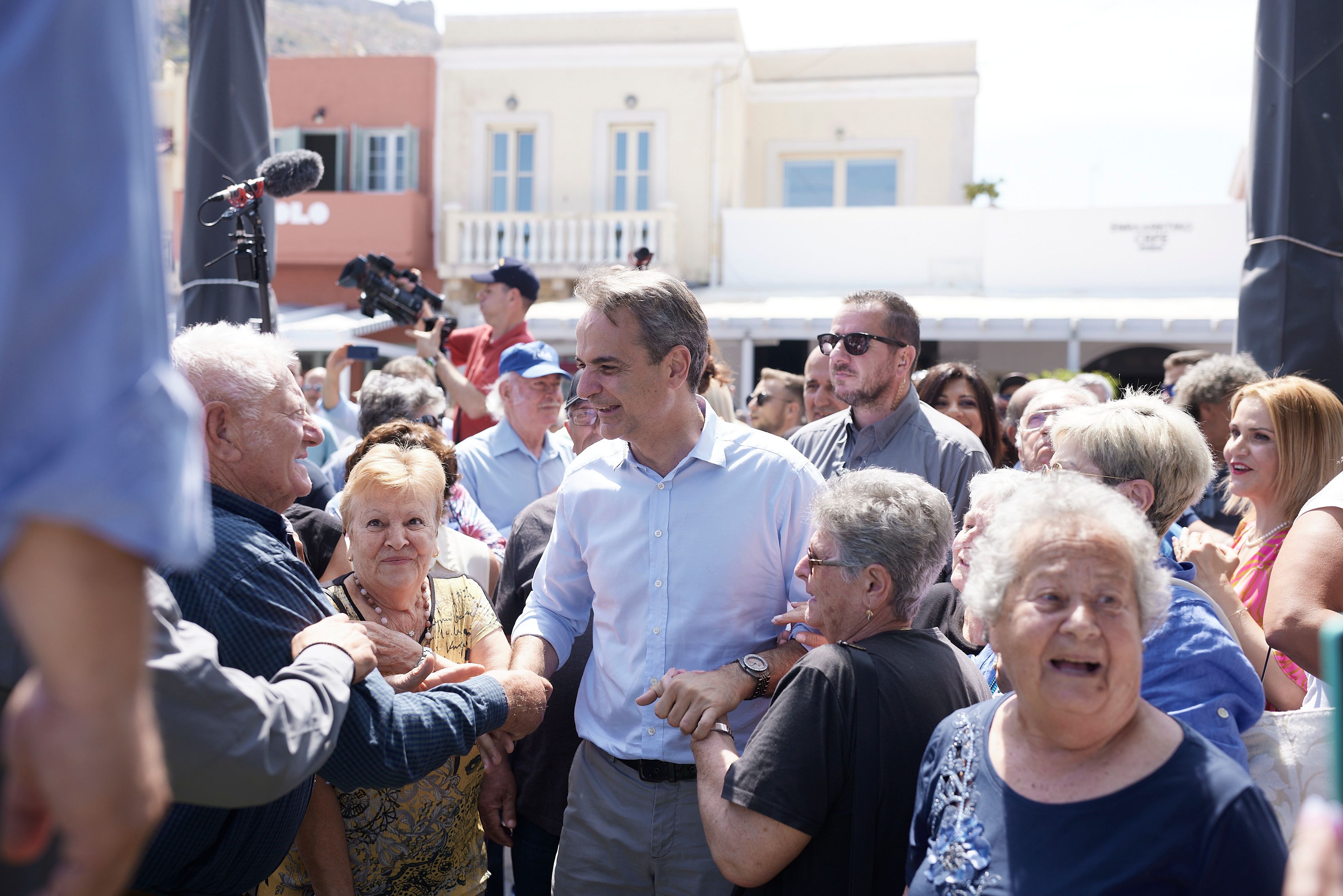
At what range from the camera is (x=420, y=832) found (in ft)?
8.69

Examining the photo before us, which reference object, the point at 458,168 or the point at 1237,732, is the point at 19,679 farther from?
the point at 458,168

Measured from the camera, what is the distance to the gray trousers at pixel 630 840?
8.14 feet

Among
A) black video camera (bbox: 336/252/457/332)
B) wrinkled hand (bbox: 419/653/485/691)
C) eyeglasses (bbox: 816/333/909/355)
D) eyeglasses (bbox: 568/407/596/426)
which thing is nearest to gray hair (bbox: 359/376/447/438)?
eyeglasses (bbox: 568/407/596/426)

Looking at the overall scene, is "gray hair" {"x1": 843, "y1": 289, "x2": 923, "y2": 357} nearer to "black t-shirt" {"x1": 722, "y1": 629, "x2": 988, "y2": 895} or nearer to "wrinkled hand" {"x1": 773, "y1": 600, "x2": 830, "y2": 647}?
"wrinkled hand" {"x1": 773, "y1": 600, "x2": 830, "y2": 647}

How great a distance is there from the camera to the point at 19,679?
1.42 metres

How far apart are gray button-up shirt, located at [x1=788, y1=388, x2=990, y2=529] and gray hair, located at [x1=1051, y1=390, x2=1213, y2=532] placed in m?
1.24

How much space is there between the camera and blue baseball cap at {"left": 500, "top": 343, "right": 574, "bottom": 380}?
467 cm

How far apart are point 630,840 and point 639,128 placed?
15.6 meters

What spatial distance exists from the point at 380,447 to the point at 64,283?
2.28 meters

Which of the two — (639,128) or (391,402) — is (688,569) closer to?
(391,402)

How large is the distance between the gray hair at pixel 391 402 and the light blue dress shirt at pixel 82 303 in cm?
376

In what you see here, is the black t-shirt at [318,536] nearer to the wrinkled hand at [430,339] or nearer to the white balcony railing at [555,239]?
the wrinkled hand at [430,339]

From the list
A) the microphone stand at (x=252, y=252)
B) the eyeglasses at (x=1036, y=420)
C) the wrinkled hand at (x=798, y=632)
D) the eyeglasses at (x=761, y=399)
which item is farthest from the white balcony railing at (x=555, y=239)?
the wrinkled hand at (x=798, y=632)

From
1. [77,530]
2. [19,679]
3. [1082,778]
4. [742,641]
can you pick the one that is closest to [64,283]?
[77,530]
